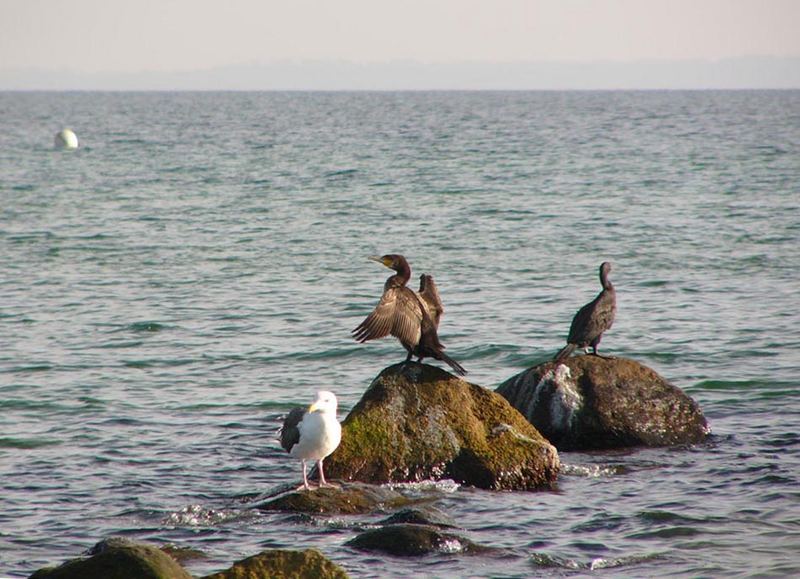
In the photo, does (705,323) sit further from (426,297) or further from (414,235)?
(414,235)

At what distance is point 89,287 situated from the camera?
27.2m

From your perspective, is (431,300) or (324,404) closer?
(324,404)

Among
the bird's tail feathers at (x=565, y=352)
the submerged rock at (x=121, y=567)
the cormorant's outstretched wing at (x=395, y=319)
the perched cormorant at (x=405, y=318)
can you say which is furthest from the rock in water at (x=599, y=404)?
the submerged rock at (x=121, y=567)

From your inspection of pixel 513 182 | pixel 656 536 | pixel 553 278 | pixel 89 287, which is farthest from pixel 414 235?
pixel 656 536

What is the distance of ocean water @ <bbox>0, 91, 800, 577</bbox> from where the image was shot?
1163cm

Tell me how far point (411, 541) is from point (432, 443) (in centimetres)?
221

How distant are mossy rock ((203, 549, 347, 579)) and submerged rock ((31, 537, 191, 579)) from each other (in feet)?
1.14

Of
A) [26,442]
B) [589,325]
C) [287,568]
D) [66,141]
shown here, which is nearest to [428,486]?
[589,325]

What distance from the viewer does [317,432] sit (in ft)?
38.4

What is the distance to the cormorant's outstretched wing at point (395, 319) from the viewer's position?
12.7 meters

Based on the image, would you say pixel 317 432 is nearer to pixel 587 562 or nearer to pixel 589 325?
pixel 587 562

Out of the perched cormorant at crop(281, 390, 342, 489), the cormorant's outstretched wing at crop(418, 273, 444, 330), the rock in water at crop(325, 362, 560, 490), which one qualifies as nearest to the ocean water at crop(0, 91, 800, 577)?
the rock in water at crop(325, 362, 560, 490)

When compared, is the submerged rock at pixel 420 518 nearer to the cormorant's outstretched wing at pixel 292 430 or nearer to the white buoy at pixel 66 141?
the cormorant's outstretched wing at pixel 292 430

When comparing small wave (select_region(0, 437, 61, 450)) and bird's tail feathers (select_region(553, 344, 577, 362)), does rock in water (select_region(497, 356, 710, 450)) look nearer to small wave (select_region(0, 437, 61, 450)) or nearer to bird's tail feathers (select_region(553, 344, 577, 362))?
bird's tail feathers (select_region(553, 344, 577, 362))
